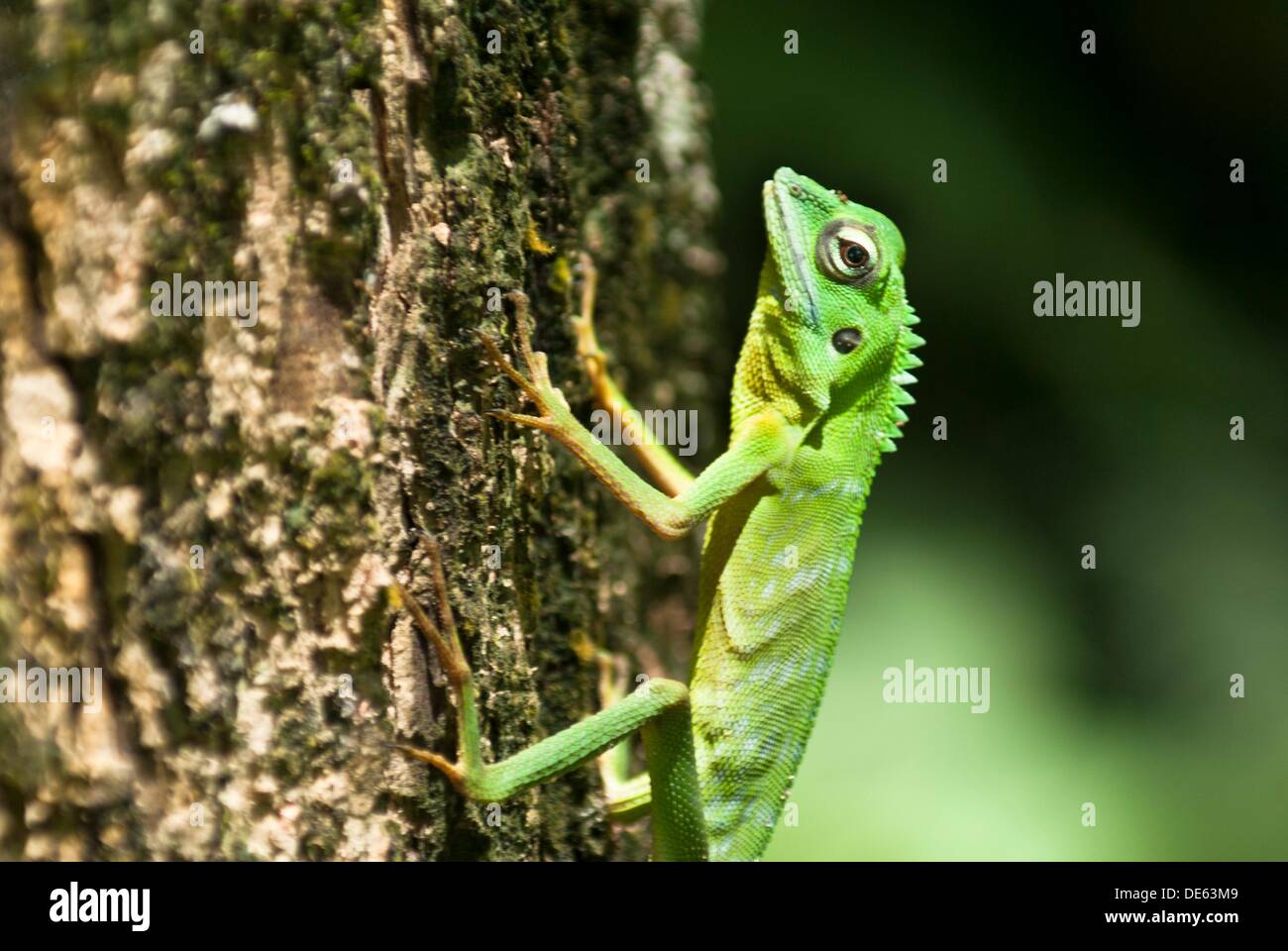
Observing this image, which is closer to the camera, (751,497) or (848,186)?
(751,497)

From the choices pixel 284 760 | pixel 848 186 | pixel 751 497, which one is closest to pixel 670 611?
pixel 751 497

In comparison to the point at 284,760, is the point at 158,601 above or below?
above

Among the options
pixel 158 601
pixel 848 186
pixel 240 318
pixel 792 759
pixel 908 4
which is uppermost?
pixel 908 4

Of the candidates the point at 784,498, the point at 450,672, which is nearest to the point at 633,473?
the point at 784,498

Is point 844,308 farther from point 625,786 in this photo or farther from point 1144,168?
point 1144,168
